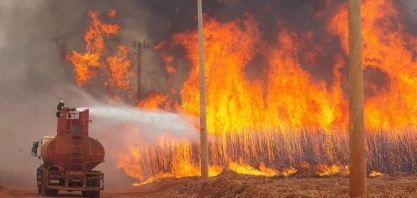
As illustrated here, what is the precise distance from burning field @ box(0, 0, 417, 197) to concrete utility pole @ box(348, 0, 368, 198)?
26.0 metres

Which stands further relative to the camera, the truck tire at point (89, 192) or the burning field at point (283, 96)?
the burning field at point (283, 96)

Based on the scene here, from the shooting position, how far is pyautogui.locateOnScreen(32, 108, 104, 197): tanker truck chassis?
29.6 meters

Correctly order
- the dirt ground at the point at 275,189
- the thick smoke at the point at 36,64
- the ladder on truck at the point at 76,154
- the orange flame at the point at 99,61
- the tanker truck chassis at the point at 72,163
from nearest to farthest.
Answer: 1. the dirt ground at the point at 275,189
2. the tanker truck chassis at the point at 72,163
3. the ladder on truck at the point at 76,154
4. the thick smoke at the point at 36,64
5. the orange flame at the point at 99,61

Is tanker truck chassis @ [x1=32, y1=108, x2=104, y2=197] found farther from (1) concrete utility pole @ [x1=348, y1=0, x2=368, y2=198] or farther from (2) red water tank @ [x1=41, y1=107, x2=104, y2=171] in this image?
(1) concrete utility pole @ [x1=348, y1=0, x2=368, y2=198]

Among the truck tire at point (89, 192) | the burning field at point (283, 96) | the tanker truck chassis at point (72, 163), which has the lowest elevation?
the truck tire at point (89, 192)

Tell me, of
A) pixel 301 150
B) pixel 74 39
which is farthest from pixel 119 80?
pixel 301 150

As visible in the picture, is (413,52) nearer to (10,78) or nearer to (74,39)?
(74,39)

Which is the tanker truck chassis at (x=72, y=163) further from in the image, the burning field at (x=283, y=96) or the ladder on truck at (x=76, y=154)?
the burning field at (x=283, y=96)

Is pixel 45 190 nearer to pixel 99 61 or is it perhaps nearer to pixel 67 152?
pixel 67 152

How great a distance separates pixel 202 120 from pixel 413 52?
21968mm

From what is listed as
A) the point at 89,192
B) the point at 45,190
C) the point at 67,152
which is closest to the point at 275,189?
the point at 67,152

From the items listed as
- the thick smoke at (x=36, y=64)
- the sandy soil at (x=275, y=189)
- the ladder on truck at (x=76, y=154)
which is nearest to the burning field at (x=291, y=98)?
the thick smoke at (x=36, y=64)

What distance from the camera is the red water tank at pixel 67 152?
97.3 ft

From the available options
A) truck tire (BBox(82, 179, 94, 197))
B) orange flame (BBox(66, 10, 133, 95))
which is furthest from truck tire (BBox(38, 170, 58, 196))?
orange flame (BBox(66, 10, 133, 95))
